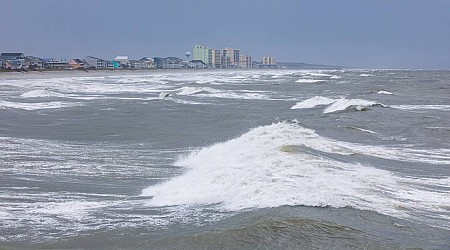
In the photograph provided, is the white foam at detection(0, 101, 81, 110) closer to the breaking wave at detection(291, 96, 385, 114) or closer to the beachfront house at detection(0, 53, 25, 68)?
the breaking wave at detection(291, 96, 385, 114)

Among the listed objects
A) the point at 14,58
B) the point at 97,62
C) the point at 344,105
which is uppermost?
the point at 14,58

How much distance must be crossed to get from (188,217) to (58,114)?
76.4ft

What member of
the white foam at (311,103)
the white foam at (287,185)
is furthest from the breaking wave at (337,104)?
the white foam at (287,185)

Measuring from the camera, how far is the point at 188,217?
30.8 ft

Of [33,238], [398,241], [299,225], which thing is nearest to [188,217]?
[299,225]

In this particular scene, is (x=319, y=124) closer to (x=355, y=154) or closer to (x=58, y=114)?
(x=355, y=154)

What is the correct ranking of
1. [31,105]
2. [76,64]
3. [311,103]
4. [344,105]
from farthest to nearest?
[76,64] → [311,103] → [31,105] → [344,105]

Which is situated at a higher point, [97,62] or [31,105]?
[97,62]

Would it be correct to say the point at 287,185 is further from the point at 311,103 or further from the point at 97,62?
the point at 97,62

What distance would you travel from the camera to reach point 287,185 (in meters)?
10.9

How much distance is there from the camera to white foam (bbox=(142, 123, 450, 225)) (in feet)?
32.9

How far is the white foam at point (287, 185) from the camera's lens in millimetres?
10031

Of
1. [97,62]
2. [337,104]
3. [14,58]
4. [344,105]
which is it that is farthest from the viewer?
[97,62]

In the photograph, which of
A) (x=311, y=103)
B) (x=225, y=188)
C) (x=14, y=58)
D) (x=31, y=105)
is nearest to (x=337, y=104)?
(x=311, y=103)
